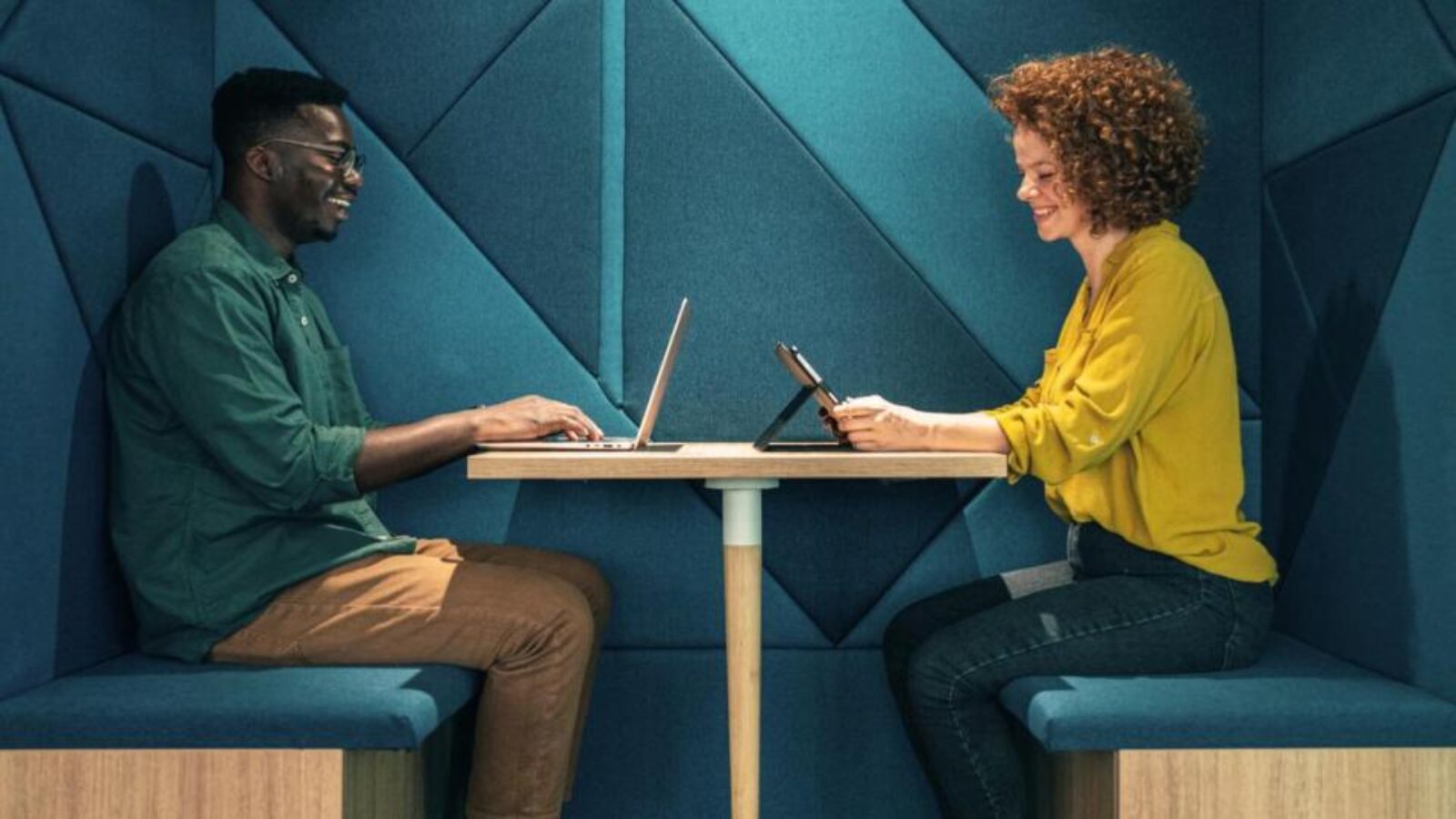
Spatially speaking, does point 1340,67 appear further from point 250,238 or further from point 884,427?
point 250,238

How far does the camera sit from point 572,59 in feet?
9.42

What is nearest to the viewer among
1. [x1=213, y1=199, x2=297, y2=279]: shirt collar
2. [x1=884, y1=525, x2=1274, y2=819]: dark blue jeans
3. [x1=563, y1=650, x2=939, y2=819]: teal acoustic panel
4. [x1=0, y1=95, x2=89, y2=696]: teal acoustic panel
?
[x1=0, y1=95, x2=89, y2=696]: teal acoustic panel

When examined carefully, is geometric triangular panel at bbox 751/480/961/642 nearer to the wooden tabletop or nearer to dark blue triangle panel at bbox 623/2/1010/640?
dark blue triangle panel at bbox 623/2/1010/640

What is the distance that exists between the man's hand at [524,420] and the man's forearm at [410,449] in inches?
0.8

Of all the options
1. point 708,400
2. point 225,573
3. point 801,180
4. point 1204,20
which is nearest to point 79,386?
point 225,573

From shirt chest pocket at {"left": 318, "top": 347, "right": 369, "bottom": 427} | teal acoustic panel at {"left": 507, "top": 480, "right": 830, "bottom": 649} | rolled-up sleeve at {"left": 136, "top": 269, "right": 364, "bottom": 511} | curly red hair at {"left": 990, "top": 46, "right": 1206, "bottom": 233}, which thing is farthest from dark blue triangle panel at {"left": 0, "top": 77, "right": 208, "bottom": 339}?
curly red hair at {"left": 990, "top": 46, "right": 1206, "bottom": 233}

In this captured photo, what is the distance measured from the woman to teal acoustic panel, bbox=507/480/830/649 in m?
0.57

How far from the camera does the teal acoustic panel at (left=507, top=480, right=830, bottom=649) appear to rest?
2.88 m

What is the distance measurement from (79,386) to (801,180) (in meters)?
1.43

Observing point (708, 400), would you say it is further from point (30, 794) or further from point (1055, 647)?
point (30, 794)

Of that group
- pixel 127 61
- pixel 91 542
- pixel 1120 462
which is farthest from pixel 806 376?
pixel 127 61

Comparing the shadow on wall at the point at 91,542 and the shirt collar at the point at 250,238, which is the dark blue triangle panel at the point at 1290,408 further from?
the shadow on wall at the point at 91,542

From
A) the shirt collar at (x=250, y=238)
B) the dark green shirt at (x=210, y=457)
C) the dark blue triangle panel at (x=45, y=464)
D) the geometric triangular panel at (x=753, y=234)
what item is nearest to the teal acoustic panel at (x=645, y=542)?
the geometric triangular panel at (x=753, y=234)

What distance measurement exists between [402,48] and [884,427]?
1.39 m
